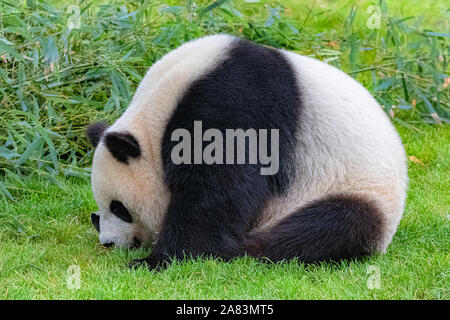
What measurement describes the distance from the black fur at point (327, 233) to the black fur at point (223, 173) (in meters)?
0.17

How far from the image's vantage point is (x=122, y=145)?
3.71 m

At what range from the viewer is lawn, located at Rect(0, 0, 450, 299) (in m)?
3.49

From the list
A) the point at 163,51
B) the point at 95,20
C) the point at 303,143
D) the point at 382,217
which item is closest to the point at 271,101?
the point at 303,143

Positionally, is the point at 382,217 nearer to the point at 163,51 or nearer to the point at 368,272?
the point at 368,272

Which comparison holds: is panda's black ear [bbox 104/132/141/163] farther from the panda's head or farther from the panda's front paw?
the panda's front paw

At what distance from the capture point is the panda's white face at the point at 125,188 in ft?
12.3

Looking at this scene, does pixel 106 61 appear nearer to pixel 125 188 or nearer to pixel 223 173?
pixel 125 188

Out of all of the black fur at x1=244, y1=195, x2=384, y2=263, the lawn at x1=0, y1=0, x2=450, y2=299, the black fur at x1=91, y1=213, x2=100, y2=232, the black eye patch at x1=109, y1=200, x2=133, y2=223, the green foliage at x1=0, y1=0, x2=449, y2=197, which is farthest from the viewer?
the green foliage at x1=0, y1=0, x2=449, y2=197

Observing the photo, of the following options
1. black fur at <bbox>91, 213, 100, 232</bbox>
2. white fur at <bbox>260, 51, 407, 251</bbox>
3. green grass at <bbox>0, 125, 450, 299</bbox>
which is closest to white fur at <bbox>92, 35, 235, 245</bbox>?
black fur at <bbox>91, 213, 100, 232</bbox>

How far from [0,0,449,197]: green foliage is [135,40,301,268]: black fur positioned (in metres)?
1.27

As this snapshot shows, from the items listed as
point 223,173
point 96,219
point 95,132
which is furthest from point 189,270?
point 95,132

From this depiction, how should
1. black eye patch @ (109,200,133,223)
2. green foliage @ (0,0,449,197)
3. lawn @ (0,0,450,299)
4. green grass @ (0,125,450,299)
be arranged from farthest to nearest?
green foliage @ (0,0,449,197), black eye patch @ (109,200,133,223), lawn @ (0,0,450,299), green grass @ (0,125,450,299)

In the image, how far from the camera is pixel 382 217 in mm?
3770

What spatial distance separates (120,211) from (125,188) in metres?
0.17
